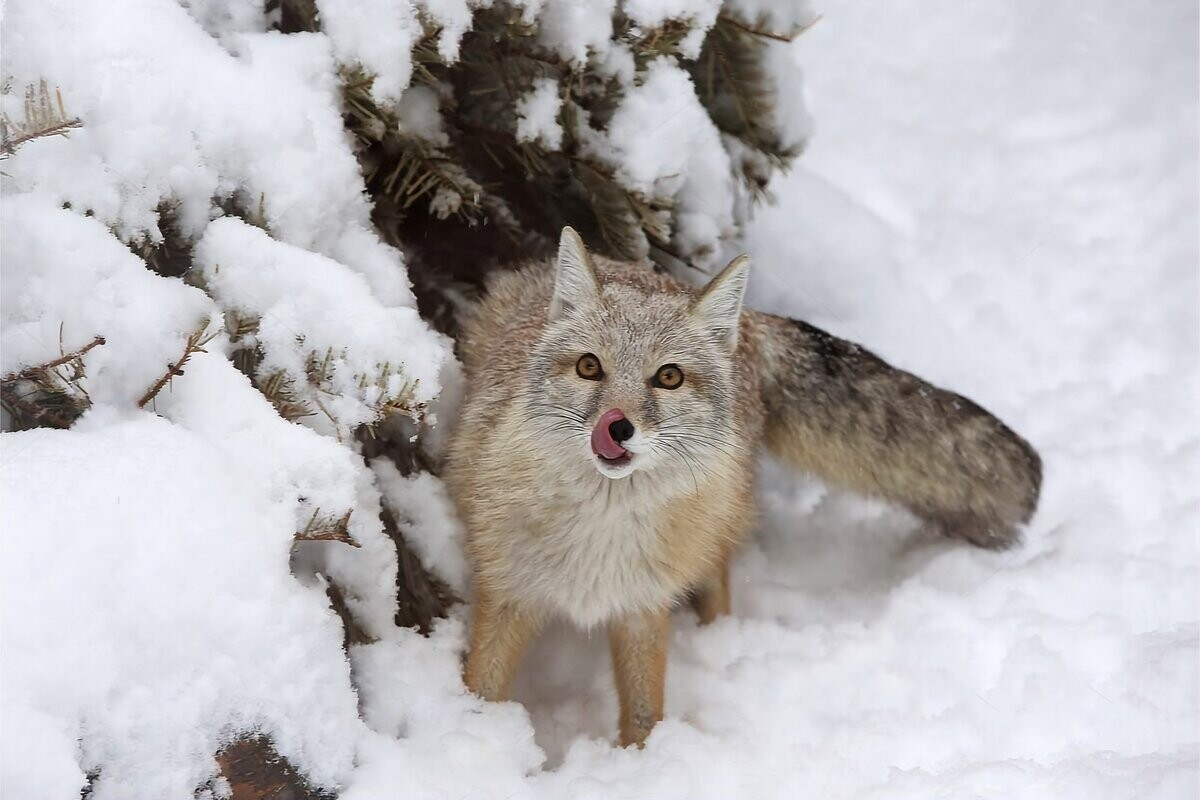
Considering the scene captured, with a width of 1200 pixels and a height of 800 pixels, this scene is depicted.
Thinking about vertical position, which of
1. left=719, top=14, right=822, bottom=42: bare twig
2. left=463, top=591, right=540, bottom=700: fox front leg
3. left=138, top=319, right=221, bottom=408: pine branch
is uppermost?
left=719, top=14, right=822, bottom=42: bare twig

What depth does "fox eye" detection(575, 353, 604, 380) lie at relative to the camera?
2670 mm

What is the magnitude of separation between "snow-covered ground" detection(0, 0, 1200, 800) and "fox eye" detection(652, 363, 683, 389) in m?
0.63

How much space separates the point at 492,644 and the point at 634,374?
998 mm

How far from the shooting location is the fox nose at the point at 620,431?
244cm

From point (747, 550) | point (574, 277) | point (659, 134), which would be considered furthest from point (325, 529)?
point (747, 550)

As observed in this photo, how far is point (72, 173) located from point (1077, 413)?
376 centimetres

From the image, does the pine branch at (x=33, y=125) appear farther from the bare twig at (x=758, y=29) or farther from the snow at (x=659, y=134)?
the bare twig at (x=758, y=29)

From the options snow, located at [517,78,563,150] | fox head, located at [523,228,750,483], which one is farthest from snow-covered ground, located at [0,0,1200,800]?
snow, located at [517,78,563,150]

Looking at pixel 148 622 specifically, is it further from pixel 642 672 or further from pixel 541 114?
pixel 541 114

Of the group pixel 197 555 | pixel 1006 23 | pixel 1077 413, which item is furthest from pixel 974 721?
pixel 1006 23

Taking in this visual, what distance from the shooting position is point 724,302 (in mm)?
2854

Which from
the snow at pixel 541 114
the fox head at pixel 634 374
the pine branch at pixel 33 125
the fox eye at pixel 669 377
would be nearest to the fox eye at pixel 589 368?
the fox head at pixel 634 374

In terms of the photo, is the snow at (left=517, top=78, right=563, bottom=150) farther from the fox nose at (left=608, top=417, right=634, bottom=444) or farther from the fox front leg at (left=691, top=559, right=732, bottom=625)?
the fox front leg at (left=691, top=559, right=732, bottom=625)

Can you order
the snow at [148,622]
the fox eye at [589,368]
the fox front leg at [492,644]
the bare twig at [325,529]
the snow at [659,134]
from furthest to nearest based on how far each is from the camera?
the snow at [659,134]
the fox front leg at [492,644]
the fox eye at [589,368]
the bare twig at [325,529]
the snow at [148,622]
